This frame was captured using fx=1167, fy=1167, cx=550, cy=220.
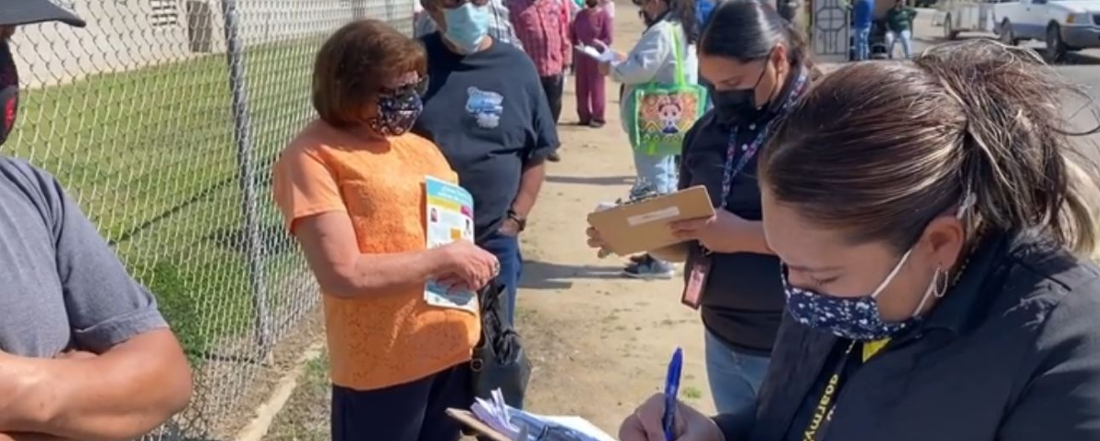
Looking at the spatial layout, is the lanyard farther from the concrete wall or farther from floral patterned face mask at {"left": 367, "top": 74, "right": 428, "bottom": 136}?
the concrete wall

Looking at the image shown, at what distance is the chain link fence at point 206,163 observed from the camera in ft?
15.0

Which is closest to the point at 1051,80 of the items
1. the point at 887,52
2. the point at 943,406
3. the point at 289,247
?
the point at 943,406

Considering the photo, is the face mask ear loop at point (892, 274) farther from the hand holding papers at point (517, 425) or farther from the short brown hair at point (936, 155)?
the hand holding papers at point (517, 425)

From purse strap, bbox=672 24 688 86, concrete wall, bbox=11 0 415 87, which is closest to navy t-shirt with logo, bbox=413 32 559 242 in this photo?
concrete wall, bbox=11 0 415 87

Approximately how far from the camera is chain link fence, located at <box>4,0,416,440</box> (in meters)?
4.58

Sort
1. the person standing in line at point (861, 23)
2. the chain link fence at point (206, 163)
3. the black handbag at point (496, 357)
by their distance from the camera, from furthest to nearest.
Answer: the person standing in line at point (861, 23)
the chain link fence at point (206, 163)
the black handbag at point (496, 357)

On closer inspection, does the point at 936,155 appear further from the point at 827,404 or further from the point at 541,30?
the point at 541,30

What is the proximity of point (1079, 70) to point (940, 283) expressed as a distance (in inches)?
770

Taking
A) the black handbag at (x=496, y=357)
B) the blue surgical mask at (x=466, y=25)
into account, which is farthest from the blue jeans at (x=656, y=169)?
the black handbag at (x=496, y=357)

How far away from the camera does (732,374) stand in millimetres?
3268

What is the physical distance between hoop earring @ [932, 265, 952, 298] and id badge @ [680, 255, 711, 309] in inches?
65.3

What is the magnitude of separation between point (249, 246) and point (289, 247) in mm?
793

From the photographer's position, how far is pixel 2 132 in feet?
6.17

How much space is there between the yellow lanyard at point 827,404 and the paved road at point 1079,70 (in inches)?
16.2
